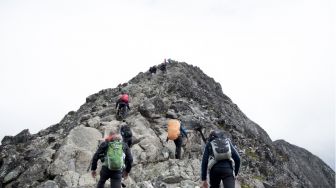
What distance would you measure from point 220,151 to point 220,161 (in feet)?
1.02

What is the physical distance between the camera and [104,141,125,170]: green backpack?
14586mm

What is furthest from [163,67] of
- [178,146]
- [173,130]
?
[173,130]

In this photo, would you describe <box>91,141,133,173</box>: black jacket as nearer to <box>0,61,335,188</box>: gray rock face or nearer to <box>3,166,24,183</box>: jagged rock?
<box>0,61,335,188</box>: gray rock face

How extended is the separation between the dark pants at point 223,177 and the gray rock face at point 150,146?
578cm

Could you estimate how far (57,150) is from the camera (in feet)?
83.0

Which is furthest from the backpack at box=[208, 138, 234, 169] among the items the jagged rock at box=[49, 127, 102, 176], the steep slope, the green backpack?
the steep slope

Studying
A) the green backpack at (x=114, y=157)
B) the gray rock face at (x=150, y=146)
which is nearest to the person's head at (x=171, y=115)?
the gray rock face at (x=150, y=146)

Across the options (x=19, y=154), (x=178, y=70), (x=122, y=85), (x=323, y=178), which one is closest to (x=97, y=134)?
(x=19, y=154)

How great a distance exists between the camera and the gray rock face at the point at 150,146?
21.8 meters

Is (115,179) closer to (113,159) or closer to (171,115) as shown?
(113,159)

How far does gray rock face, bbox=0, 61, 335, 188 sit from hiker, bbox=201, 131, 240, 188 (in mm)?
5740

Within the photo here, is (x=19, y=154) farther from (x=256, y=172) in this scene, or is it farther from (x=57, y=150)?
(x=256, y=172)

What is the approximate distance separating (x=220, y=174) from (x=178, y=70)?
40.8 meters

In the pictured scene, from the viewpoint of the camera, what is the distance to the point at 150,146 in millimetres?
26375
